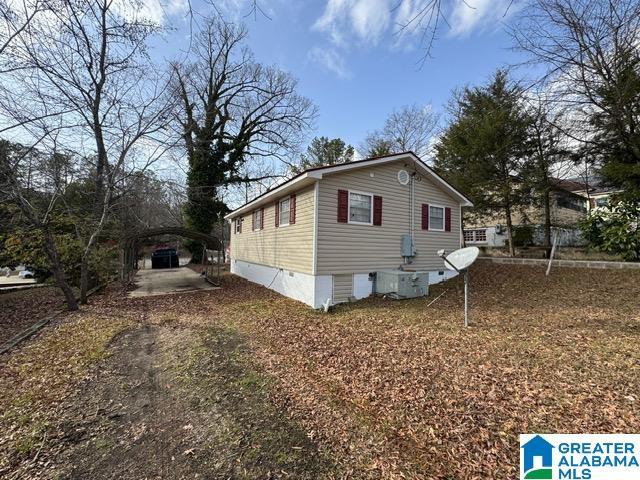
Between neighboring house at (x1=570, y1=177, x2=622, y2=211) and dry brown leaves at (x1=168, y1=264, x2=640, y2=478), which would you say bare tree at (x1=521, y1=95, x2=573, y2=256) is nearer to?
neighboring house at (x1=570, y1=177, x2=622, y2=211)

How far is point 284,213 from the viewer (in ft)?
35.5

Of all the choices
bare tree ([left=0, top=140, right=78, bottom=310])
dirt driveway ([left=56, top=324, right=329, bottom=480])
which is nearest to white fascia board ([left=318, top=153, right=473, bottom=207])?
dirt driveway ([left=56, top=324, right=329, bottom=480])

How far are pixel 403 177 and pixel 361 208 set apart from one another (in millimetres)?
2271

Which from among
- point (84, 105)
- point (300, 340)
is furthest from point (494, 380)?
point (84, 105)

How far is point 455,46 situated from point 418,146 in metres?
22.1

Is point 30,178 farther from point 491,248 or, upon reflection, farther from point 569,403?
point 491,248

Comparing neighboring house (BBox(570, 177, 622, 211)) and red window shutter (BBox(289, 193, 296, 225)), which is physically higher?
neighboring house (BBox(570, 177, 622, 211))

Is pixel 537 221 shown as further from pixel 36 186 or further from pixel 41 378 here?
pixel 36 186

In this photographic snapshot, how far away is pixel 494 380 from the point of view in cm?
374

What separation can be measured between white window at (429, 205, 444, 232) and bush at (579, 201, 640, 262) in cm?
636

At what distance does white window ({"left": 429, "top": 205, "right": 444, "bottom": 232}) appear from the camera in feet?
37.3

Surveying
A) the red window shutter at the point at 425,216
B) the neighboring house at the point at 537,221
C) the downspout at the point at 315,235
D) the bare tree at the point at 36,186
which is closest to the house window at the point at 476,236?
the neighboring house at the point at 537,221

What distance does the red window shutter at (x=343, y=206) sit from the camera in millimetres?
8820

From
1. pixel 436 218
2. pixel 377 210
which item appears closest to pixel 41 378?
pixel 377 210
